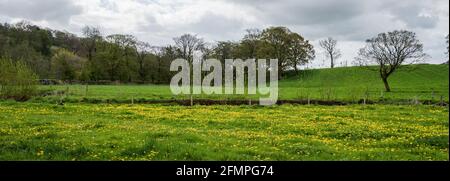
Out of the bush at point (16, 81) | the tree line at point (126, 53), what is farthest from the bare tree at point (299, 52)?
the bush at point (16, 81)

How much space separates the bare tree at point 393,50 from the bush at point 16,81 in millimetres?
55380

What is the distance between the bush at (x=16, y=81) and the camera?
45094 mm

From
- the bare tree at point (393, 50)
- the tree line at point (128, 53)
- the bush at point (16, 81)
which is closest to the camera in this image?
the bush at point (16, 81)

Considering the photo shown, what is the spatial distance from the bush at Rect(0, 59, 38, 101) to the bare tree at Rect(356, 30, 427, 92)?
182 ft

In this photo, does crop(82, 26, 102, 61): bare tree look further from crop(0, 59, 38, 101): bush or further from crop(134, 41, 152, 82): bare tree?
crop(0, 59, 38, 101): bush

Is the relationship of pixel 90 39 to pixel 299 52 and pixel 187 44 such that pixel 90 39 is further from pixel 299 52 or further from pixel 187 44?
pixel 299 52

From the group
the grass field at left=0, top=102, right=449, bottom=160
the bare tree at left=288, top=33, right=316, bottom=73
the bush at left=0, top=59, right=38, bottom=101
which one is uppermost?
the bare tree at left=288, top=33, right=316, bottom=73

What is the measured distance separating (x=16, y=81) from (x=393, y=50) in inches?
2377

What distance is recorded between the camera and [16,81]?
45.6 meters

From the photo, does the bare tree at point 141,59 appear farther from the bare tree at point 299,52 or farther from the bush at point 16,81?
the bush at point 16,81

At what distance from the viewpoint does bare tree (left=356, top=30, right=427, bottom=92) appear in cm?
7562

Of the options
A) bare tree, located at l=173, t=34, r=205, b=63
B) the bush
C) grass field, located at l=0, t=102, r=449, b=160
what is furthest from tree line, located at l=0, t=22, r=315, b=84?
grass field, located at l=0, t=102, r=449, b=160
